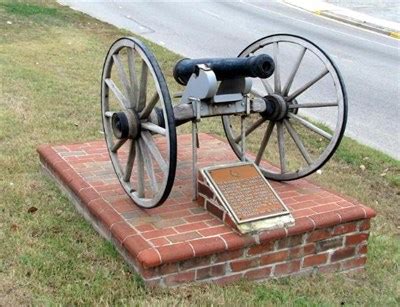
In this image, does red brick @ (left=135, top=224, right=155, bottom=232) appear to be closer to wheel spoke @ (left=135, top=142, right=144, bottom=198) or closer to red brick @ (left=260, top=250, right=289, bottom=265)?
wheel spoke @ (left=135, top=142, right=144, bottom=198)

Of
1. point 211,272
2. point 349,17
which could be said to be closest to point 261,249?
point 211,272

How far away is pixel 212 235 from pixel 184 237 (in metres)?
0.16

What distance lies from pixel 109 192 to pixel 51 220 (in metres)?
0.43

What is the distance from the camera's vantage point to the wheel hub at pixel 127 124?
4.03 meters

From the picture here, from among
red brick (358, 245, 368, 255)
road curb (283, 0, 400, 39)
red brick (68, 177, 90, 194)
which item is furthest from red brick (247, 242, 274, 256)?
road curb (283, 0, 400, 39)

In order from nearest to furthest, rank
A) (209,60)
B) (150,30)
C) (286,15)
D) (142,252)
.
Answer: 1. (142,252)
2. (209,60)
3. (150,30)
4. (286,15)

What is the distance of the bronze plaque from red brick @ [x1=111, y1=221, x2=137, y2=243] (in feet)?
1.86

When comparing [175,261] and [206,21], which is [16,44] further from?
[175,261]

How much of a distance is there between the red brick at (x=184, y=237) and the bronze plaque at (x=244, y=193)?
255mm

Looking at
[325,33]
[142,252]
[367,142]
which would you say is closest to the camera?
[142,252]

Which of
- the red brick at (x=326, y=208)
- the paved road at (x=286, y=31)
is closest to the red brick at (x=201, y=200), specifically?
the red brick at (x=326, y=208)

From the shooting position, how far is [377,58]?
13328 millimetres

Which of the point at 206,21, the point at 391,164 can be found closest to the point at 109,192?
the point at 391,164

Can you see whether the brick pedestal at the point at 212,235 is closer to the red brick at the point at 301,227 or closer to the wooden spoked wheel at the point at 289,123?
the red brick at the point at 301,227
